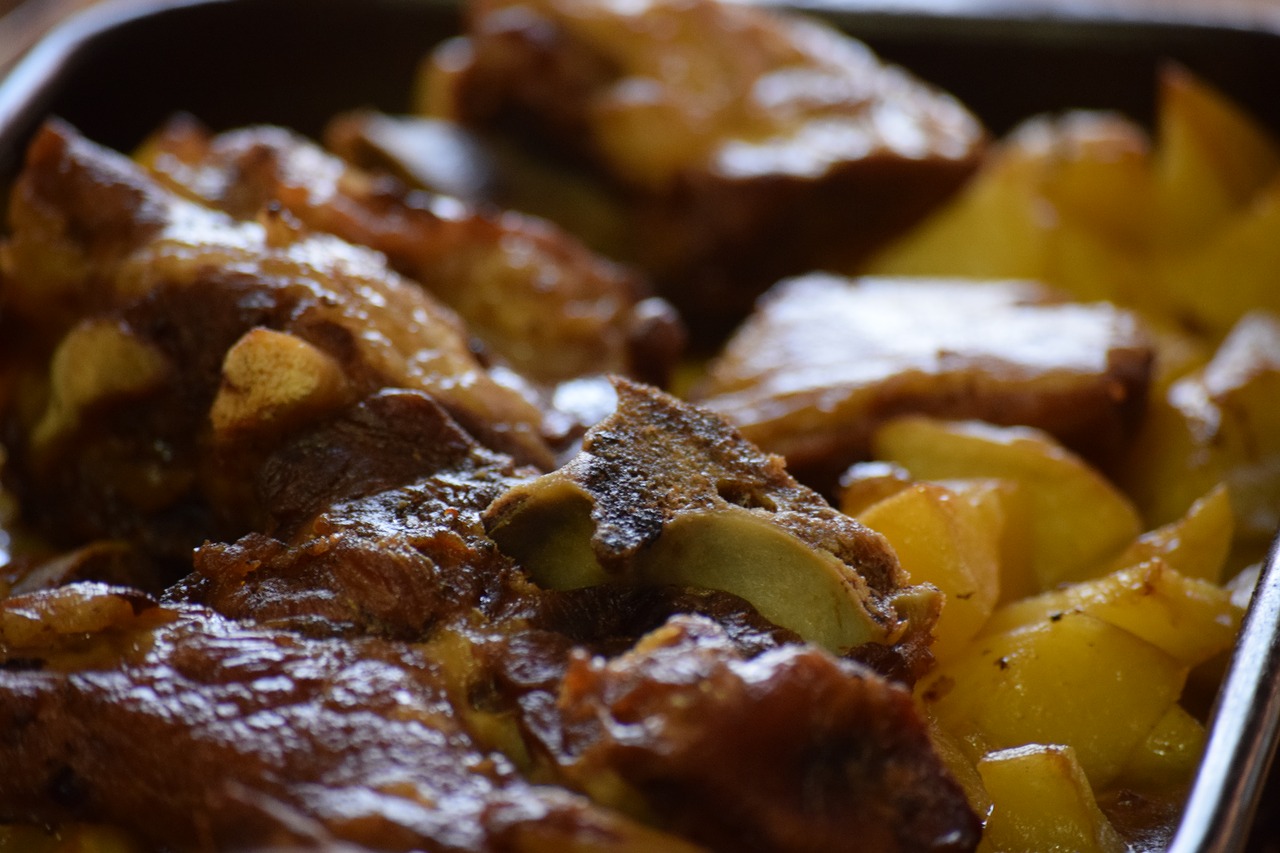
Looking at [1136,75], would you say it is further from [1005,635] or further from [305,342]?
[305,342]

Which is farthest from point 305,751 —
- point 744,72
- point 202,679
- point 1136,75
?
point 1136,75

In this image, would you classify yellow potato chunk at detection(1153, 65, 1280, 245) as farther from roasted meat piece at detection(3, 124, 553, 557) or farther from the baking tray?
roasted meat piece at detection(3, 124, 553, 557)

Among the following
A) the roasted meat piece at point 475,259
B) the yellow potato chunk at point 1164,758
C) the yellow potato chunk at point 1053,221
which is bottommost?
the yellow potato chunk at point 1164,758

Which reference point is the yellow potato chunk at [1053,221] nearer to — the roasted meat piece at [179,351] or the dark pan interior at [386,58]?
the dark pan interior at [386,58]

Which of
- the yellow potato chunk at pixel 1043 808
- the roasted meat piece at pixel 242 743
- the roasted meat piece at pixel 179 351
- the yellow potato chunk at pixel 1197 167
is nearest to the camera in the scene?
the roasted meat piece at pixel 242 743

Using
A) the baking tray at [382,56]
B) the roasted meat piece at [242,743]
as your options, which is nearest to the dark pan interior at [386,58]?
the baking tray at [382,56]

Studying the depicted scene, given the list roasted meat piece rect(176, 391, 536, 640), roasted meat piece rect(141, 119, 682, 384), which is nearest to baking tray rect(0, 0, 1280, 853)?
roasted meat piece rect(141, 119, 682, 384)
